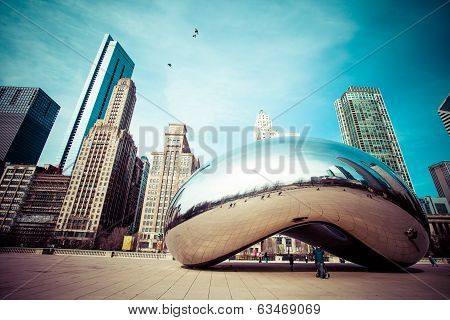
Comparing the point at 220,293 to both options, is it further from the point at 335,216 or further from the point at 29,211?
the point at 29,211

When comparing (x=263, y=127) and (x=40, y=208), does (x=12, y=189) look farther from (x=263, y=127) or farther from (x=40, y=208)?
(x=263, y=127)

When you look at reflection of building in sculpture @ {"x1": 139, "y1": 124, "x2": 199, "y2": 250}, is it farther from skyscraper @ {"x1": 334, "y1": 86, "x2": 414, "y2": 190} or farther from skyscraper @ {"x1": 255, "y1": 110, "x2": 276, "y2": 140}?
skyscraper @ {"x1": 334, "y1": 86, "x2": 414, "y2": 190}

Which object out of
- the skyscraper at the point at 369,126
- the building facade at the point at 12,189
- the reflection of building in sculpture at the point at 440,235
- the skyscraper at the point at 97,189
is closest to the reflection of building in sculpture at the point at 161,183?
the skyscraper at the point at 97,189

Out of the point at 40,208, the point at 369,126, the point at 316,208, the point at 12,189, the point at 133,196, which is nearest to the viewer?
the point at 316,208

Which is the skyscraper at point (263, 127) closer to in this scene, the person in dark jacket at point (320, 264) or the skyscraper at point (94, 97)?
the skyscraper at point (94, 97)

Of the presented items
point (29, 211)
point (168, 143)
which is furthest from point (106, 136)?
point (29, 211)

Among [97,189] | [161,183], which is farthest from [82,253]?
[97,189]
